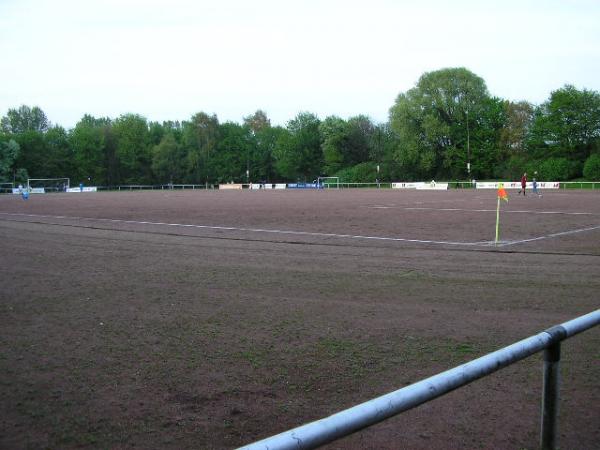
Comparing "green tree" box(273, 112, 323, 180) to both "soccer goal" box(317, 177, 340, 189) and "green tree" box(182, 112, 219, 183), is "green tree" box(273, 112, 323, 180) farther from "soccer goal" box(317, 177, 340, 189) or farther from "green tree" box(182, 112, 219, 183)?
"green tree" box(182, 112, 219, 183)

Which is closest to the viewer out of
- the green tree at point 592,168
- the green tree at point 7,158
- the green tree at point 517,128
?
the green tree at point 592,168

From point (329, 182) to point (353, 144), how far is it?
10.1m

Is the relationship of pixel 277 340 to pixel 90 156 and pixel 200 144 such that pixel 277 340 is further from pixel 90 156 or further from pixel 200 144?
pixel 90 156

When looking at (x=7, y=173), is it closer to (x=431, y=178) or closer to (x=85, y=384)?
(x=431, y=178)

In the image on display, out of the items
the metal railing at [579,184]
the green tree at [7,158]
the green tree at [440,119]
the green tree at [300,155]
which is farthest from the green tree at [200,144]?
the metal railing at [579,184]

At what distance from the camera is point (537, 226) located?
20375 mm

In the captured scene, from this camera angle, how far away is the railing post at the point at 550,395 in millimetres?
3034

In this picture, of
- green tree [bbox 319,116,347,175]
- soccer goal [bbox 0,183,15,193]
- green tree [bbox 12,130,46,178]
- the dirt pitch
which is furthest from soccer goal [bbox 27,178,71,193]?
the dirt pitch

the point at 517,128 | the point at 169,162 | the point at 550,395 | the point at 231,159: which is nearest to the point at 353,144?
the point at 231,159

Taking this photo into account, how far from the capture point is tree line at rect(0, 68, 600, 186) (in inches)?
3081

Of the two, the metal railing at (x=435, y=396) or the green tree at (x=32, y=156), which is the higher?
the green tree at (x=32, y=156)

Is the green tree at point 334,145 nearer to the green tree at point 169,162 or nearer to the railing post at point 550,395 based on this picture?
the green tree at point 169,162

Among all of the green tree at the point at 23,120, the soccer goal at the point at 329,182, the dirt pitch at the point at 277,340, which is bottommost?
the dirt pitch at the point at 277,340

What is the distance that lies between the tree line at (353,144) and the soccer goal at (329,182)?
232cm
